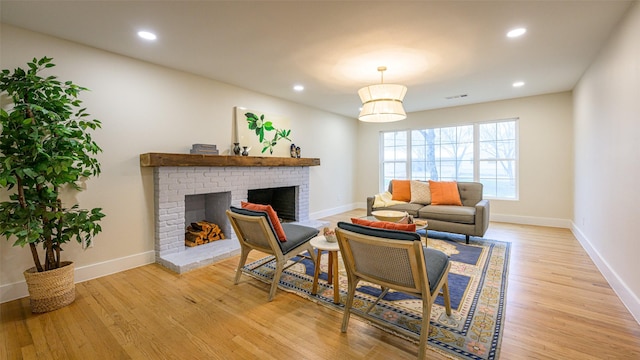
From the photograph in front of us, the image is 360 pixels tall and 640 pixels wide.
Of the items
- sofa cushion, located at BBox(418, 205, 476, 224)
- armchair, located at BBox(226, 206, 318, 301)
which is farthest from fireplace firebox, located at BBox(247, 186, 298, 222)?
armchair, located at BBox(226, 206, 318, 301)

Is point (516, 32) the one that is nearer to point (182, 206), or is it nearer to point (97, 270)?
point (182, 206)

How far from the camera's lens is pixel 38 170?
2227 mm

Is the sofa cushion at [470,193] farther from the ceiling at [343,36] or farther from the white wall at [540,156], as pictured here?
the ceiling at [343,36]

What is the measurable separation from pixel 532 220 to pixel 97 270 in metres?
6.84

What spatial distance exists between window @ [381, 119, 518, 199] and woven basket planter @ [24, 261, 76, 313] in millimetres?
6159

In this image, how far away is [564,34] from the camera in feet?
9.04

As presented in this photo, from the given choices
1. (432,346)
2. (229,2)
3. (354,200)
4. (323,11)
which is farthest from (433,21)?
(354,200)

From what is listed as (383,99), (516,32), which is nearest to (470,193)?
(383,99)

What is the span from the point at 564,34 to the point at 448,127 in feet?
11.6

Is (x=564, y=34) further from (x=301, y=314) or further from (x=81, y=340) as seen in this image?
(x=81, y=340)

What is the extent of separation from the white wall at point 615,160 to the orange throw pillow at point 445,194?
161cm

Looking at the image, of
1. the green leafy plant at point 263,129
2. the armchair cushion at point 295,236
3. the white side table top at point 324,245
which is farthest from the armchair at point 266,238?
the green leafy plant at point 263,129

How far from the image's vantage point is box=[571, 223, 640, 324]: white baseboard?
84.6 inches

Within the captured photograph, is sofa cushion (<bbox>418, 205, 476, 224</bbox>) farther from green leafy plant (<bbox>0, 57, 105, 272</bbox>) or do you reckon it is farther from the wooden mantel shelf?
green leafy plant (<bbox>0, 57, 105, 272</bbox>)
